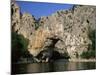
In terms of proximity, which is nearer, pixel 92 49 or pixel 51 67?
pixel 51 67

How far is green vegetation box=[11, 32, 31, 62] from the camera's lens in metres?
2.30

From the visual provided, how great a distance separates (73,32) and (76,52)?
0.24m

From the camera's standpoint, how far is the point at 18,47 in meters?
2.32

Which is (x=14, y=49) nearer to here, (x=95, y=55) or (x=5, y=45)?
(x=5, y=45)

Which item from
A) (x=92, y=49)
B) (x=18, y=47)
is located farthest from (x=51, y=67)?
(x=92, y=49)

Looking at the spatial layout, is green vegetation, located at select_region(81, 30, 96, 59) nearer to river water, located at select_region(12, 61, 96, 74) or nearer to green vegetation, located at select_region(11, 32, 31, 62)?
river water, located at select_region(12, 61, 96, 74)

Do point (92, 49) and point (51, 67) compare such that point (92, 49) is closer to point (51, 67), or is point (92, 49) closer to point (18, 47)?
point (51, 67)

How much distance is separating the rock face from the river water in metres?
0.12

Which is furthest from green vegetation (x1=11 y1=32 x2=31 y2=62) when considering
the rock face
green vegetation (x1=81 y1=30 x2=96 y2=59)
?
green vegetation (x1=81 y1=30 x2=96 y2=59)

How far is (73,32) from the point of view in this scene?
2.52 meters

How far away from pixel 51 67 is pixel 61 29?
0.45 meters

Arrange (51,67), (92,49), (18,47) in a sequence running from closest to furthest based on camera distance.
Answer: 1. (18,47)
2. (51,67)
3. (92,49)

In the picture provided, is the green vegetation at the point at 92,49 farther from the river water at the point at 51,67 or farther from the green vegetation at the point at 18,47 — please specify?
the green vegetation at the point at 18,47

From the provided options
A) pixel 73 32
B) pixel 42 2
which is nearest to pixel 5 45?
pixel 42 2
